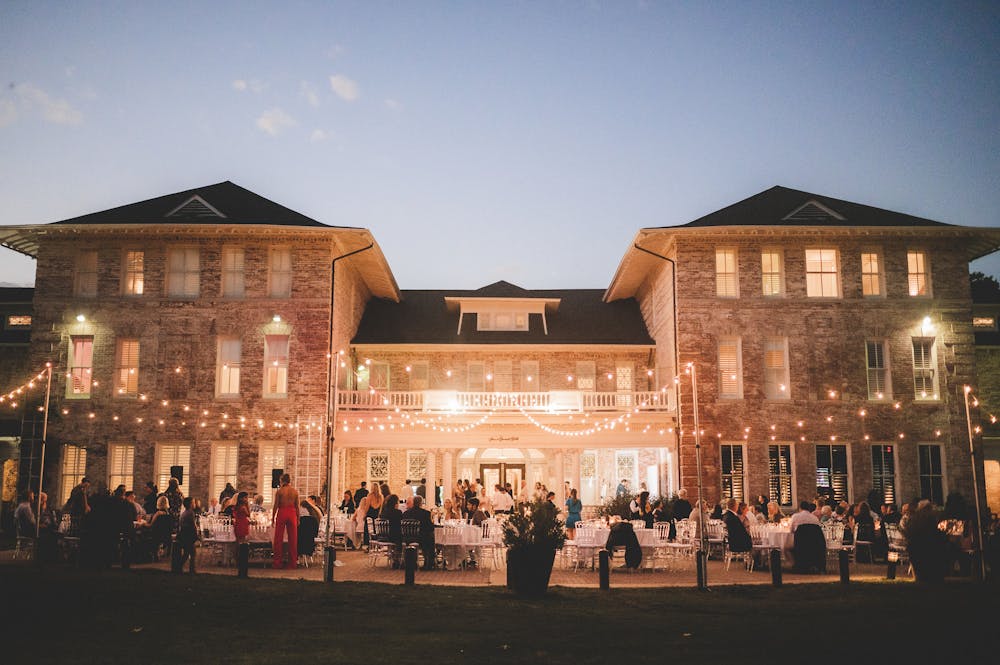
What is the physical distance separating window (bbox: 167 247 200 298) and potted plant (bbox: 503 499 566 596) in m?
16.1

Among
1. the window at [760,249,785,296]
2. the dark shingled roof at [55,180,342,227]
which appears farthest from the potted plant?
the window at [760,249,785,296]

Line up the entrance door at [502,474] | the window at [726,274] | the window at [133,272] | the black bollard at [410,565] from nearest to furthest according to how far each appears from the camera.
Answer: the black bollard at [410,565]
the window at [726,274]
the window at [133,272]
the entrance door at [502,474]

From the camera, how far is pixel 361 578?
14234 millimetres

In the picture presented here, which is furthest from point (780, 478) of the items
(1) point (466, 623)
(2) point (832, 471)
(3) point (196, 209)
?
(3) point (196, 209)

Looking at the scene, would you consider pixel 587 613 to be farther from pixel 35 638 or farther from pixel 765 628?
pixel 35 638

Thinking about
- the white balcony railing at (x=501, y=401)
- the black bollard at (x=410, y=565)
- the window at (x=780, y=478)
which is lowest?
the black bollard at (x=410, y=565)

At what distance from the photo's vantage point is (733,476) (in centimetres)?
2323

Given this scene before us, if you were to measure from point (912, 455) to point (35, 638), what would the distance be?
2251 cm

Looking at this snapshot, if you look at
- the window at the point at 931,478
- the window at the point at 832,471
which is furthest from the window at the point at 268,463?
the window at the point at 931,478

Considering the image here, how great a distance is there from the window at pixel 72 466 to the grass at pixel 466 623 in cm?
1130

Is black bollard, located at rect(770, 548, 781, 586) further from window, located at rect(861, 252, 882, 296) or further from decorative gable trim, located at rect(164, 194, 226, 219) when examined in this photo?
decorative gable trim, located at rect(164, 194, 226, 219)

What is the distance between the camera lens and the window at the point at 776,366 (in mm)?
23747

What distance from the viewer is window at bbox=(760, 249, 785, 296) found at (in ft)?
78.9

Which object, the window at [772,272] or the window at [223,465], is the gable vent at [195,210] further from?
the window at [772,272]
